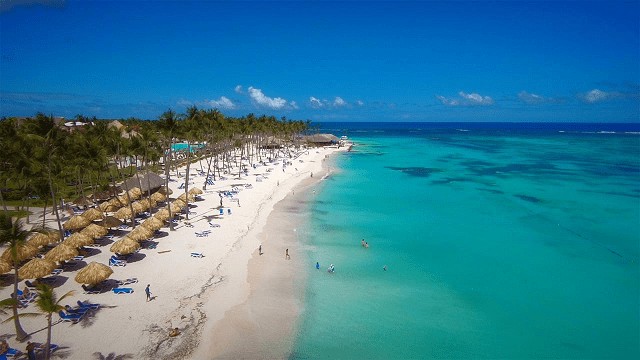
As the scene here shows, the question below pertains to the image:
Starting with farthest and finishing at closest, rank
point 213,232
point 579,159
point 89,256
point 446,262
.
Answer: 1. point 579,159
2. point 213,232
3. point 446,262
4. point 89,256

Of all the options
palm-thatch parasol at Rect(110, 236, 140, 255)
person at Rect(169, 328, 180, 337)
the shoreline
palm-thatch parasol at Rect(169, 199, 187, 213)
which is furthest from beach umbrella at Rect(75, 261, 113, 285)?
palm-thatch parasol at Rect(169, 199, 187, 213)

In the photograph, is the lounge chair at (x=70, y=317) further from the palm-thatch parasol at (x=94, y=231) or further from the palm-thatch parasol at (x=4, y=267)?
the palm-thatch parasol at (x=94, y=231)

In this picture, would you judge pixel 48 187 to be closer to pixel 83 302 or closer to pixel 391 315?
pixel 83 302

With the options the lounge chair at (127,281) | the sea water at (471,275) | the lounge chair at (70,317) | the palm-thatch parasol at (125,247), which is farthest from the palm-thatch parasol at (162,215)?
the lounge chair at (70,317)

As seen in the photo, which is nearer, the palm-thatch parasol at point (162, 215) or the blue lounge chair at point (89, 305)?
the blue lounge chair at point (89, 305)

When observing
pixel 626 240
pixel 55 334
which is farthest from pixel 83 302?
pixel 626 240

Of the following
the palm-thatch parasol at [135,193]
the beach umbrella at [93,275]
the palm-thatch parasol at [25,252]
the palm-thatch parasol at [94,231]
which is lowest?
the beach umbrella at [93,275]
